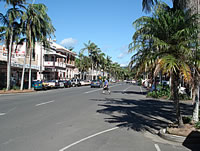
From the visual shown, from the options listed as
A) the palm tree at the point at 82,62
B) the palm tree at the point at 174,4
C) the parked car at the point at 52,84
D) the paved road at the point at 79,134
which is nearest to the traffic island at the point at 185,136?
the paved road at the point at 79,134

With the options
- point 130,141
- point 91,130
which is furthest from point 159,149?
point 91,130

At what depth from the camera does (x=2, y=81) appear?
33562mm

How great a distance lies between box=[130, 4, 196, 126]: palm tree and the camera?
689cm

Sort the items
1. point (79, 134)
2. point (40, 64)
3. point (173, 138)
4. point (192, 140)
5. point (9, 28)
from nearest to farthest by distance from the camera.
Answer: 1. point (192, 140)
2. point (173, 138)
3. point (79, 134)
4. point (9, 28)
5. point (40, 64)

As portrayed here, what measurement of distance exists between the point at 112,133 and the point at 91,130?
0.82 m

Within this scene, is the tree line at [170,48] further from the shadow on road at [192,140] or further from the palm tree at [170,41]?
the shadow on road at [192,140]

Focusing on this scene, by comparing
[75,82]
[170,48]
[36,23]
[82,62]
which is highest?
[36,23]

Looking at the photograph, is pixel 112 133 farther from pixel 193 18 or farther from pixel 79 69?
pixel 79 69

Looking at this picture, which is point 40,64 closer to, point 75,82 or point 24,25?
point 75,82

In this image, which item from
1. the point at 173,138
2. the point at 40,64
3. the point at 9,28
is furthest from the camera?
the point at 40,64

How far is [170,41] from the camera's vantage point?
769 cm

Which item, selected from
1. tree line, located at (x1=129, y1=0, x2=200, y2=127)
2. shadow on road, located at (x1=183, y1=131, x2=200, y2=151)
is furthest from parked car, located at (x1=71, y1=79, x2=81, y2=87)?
shadow on road, located at (x1=183, y1=131, x2=200, y2=151)

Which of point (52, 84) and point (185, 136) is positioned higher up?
point (52, 84)

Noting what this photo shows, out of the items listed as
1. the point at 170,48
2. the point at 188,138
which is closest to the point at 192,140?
the point at 188,138
